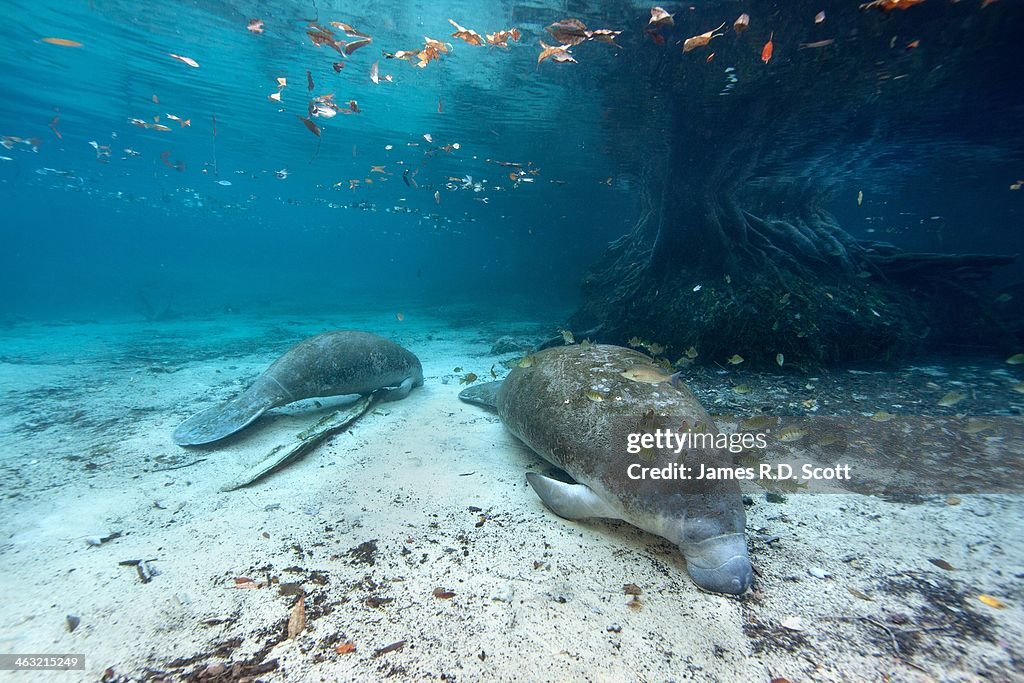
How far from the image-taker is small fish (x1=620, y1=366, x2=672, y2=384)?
3484 mm

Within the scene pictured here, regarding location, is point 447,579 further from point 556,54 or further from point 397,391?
point 556,54

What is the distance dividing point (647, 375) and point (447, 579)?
2257 mm

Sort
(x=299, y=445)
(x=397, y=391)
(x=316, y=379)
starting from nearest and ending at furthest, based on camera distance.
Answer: (x=299, y=445) < (x=316, y=379) < (x=397, y=391)

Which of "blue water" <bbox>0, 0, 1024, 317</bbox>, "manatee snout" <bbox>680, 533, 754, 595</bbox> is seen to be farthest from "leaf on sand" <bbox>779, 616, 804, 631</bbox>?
"blue water" <bbox>0, 0, 1024, 317</bbox>

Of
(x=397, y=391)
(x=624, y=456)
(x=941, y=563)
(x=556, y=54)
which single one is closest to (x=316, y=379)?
(x=397, y=391)

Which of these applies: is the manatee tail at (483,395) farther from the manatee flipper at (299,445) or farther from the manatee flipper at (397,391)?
the manatee flipper at (299,445)

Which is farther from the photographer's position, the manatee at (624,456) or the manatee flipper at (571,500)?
the manatee flipper at (571,500)

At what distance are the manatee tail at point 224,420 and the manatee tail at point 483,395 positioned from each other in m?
2.79

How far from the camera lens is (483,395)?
634 cm

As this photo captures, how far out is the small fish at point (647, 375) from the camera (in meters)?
3.48

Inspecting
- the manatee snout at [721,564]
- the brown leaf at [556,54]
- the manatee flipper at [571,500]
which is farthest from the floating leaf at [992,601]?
the brown leaf at [556,54]

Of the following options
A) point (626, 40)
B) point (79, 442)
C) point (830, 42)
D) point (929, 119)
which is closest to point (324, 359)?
point (79, 442)

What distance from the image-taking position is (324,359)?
5.98 m

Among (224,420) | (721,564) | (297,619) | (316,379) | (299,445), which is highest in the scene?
(721,564)
